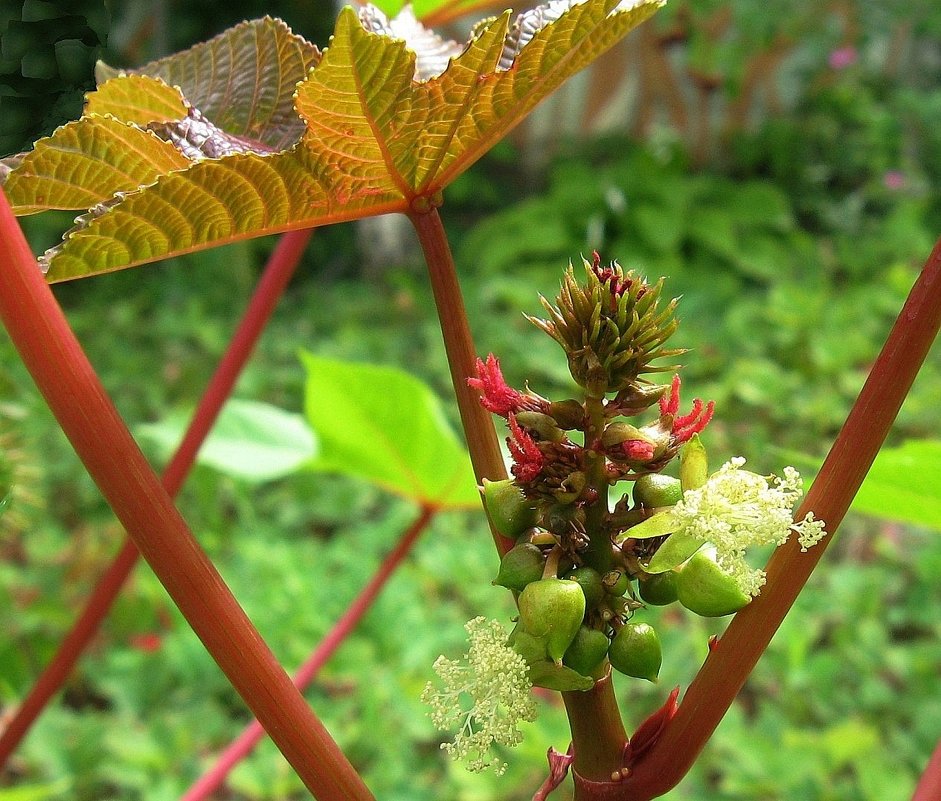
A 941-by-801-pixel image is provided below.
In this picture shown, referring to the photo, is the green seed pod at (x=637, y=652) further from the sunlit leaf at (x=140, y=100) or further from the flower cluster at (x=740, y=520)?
the sunlit leaf at (x=140, y=100)

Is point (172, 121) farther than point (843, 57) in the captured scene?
No

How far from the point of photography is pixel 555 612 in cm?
27

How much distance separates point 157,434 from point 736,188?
3.28m

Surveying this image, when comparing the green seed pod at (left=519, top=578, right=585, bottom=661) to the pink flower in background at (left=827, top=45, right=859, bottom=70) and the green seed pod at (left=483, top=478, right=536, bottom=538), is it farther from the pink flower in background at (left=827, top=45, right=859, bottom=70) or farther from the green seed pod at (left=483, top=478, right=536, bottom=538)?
the pink flower in background at (left=827, top=45, right=859, bottom=70)

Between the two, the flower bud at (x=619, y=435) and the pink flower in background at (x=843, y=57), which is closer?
the flower bud at (x=619, y=435)

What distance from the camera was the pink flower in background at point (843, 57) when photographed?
392cm

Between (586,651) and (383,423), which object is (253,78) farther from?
(383,423)

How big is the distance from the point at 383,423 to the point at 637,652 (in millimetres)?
594

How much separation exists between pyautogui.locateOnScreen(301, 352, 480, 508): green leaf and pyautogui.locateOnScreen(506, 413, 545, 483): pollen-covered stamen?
0.55 meters

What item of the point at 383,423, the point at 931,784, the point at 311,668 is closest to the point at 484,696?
the point at 931,784

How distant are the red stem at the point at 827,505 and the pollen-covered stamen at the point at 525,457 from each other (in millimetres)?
76

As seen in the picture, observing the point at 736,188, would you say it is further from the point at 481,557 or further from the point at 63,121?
the point at 63,121

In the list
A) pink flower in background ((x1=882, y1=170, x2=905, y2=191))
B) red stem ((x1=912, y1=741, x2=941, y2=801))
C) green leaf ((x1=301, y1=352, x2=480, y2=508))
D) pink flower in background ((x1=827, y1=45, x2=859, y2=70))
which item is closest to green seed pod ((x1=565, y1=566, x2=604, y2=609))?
red stem ((x1=912, y1=741, x2=941, y2=801))

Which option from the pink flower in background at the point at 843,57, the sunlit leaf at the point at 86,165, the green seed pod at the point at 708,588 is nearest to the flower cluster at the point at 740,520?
the green seed pod at the point at 708,588
